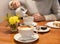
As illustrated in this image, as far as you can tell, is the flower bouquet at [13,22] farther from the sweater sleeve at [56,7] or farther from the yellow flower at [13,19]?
the sweater sleeve at [56,7]

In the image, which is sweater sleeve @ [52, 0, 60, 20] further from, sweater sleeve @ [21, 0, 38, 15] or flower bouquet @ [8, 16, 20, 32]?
flower bouquet @ [8, 16, 20, 32]

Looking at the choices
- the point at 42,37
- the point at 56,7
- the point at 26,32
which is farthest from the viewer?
the point at 56,7

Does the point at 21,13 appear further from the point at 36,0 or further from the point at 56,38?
the point at 56,38

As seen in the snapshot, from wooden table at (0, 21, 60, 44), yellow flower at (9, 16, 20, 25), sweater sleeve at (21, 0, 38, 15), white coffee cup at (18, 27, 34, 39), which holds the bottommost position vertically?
wooden table at (0, 21, 60, 44)

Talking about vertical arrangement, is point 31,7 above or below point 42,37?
above

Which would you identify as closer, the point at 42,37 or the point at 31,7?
the point at 42,37

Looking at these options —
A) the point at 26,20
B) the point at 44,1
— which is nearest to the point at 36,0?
the point at 44,1

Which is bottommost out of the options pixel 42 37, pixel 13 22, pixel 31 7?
pixel 42 37

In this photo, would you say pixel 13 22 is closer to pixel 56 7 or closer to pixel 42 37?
pixel 42 37

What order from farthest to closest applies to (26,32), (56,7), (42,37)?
1. (56,7)
2. (42,37)
3. (26,32)

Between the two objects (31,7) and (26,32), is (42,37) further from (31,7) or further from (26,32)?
(31,7)

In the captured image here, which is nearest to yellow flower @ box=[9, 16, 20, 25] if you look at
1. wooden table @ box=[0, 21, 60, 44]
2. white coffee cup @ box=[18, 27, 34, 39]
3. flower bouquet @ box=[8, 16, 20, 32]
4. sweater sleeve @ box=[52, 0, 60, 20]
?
flower bouquet @ box=[8, 16, 20, 32]

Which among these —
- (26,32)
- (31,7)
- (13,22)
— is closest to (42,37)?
(26,32)

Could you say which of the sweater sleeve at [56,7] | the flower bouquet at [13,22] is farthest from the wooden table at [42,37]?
the sweater sleeve at [56,7]
